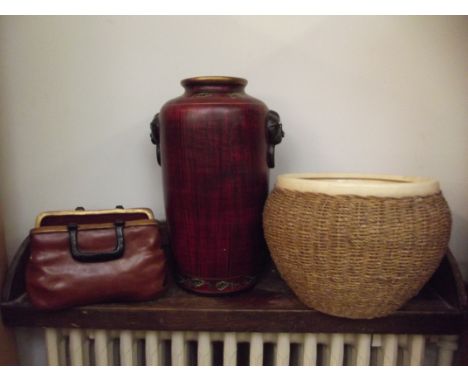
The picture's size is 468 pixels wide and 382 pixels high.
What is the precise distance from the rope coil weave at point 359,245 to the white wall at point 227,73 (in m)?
0.35

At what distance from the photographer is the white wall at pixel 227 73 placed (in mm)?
931

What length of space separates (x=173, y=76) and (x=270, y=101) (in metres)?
0.28

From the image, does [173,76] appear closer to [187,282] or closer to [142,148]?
[142,148]

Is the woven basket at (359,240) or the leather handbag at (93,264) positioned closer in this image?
the woven basket at (359,240)

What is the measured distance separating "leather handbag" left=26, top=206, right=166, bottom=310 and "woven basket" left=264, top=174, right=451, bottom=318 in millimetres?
286

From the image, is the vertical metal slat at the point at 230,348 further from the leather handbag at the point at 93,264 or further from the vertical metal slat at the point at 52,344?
the vertical metal slat at the point at 52,344

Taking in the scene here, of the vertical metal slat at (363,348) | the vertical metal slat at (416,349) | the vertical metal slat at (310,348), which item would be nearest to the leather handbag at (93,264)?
the vertical metal slat at (310,348)

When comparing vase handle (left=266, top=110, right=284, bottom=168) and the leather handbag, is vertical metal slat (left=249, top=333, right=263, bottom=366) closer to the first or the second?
the leather handbag

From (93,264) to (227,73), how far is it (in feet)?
1.95

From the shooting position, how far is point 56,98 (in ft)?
3.13

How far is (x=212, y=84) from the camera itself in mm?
761

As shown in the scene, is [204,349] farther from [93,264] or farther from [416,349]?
[416,349]

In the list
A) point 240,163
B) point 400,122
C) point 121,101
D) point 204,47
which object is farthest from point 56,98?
point 400,122

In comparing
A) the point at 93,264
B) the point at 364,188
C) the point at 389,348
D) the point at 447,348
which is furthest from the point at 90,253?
the point at 447,348
